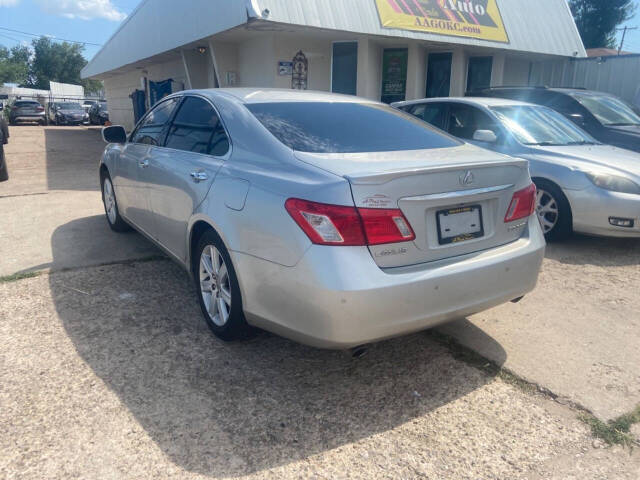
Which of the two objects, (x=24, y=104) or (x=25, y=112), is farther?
(x=24, y=104)

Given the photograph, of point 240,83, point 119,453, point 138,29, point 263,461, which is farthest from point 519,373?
point 138,29

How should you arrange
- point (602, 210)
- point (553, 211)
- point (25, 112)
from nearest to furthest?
point (602, 210) < point (553, 211) < point (25, 112)

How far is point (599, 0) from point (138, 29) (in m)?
36.9

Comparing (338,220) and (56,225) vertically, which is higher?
(338,220)

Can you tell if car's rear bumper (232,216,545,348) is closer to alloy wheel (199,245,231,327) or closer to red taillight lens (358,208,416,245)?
red taillight lens (358,208,416,245)

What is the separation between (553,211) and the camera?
5.53 meters

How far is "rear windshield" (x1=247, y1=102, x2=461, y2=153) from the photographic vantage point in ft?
9.91

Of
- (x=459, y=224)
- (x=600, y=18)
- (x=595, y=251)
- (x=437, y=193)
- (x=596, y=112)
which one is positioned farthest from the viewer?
(x=600, y=18)

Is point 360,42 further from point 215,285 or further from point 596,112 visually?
point 215,285

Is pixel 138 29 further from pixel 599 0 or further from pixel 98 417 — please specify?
pixel 599 0

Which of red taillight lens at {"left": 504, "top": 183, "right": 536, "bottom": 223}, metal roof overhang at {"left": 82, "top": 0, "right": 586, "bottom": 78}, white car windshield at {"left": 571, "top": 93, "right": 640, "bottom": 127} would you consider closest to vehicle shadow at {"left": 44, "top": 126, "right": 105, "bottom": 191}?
metal roof overhang at {"left": 82, "top": 0, "right": 586, "bottom": 78}

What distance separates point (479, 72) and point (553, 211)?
35.6ft

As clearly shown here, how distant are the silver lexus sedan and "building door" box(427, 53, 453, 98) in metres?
11.3

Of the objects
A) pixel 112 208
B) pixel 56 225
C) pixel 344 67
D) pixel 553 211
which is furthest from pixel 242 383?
pixel 344 67
